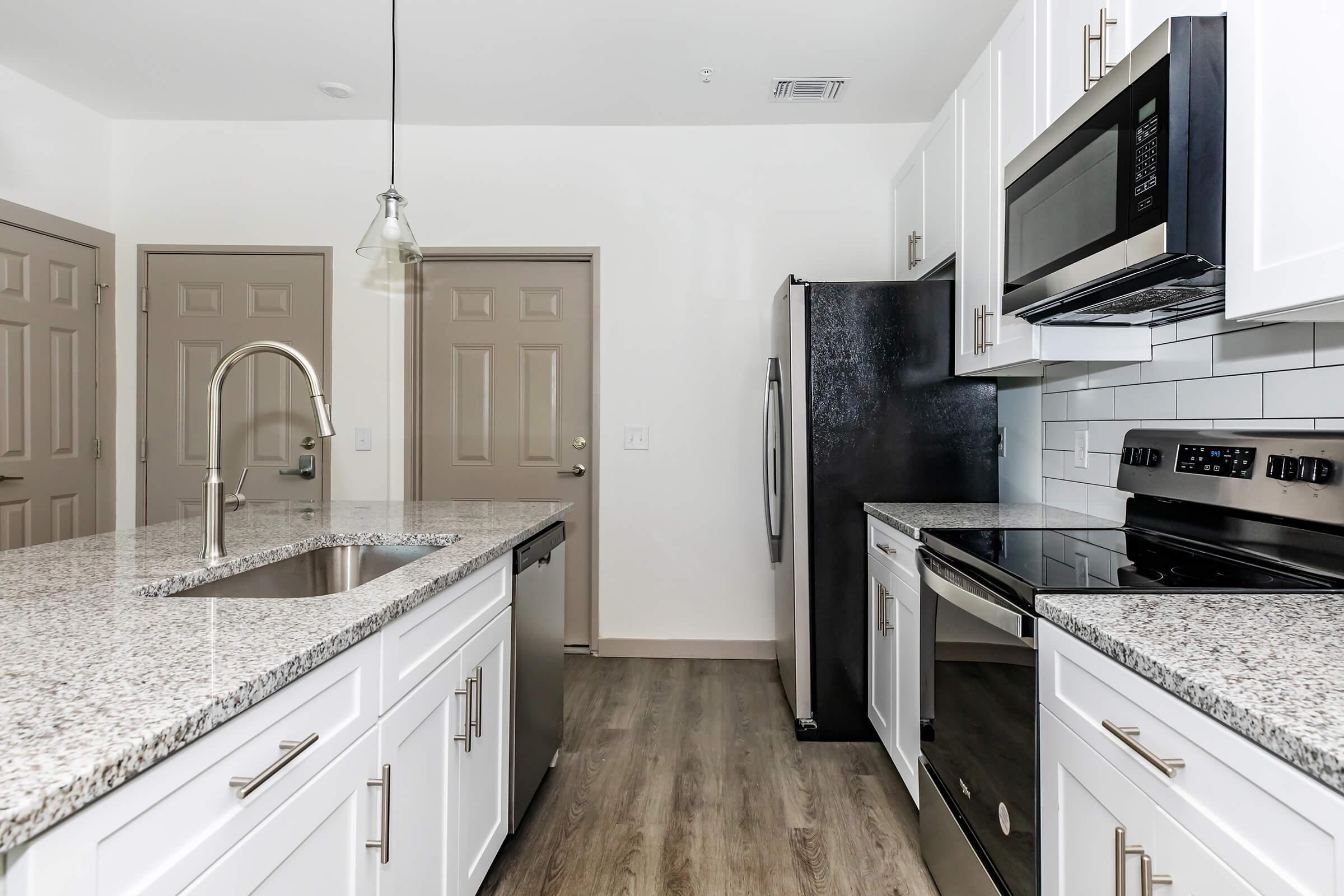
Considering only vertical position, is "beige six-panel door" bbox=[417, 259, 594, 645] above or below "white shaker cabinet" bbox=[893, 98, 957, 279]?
below

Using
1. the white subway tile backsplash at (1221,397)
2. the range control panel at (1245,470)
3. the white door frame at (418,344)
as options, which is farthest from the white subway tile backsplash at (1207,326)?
the white door frame at (418,344)

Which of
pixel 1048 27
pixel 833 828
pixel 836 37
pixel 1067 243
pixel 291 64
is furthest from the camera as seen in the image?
pixel 291 64

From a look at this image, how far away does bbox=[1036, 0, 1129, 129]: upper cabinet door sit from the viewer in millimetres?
1500

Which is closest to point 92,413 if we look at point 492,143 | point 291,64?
point 291,64

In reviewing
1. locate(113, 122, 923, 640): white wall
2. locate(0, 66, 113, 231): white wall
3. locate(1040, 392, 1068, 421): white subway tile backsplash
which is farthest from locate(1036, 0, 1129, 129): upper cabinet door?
locate(0, 66, 113, 231): white wall

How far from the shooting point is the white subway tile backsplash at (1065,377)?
223cm

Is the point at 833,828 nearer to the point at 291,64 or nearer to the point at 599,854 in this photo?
the point at 599,854

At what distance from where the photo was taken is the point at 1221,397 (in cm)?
162

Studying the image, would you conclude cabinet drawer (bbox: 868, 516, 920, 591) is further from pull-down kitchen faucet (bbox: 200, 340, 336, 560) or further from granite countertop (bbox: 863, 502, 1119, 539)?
pull-down kitchen faucet (bbox: 200, 340, 336, 560)

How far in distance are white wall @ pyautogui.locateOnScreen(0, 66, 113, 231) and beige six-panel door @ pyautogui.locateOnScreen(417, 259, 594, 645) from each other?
5.14ft

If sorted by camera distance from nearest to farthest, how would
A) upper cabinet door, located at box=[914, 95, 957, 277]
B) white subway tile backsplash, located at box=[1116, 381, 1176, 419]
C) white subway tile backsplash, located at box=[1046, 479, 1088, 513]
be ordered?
white subway tile backsplash, located at box=[1116, 381, 1176, 419]
white subway tile backsplash, located at box=[1046, 479, 1088, 513]
upper cabinet door, located at box=[914, 95, 957, 277]

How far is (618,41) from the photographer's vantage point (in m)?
2.75

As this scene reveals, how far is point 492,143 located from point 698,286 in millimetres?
1249

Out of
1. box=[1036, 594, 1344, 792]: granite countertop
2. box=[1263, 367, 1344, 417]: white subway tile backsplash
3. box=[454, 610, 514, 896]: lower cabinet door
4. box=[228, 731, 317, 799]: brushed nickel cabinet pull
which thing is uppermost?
box=[1263, 367, 1344, 417]: white subway tile backsplash
